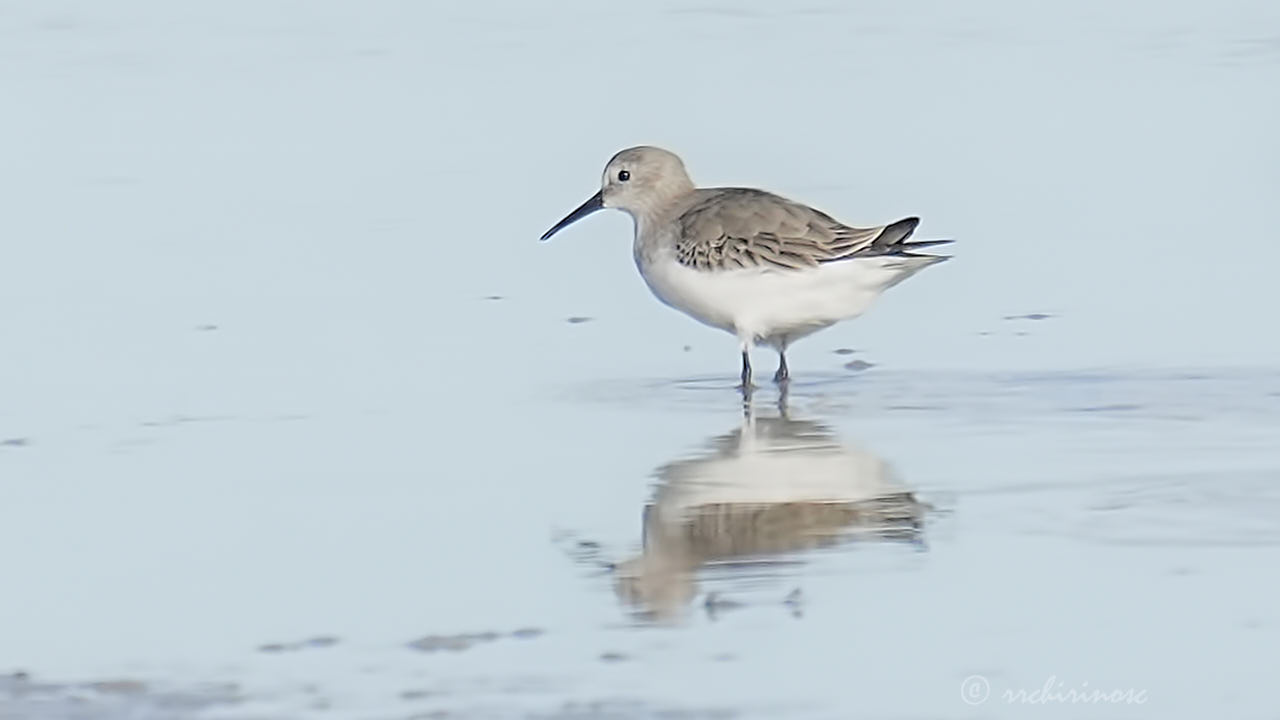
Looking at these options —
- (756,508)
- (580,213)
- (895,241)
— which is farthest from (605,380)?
(756,508)

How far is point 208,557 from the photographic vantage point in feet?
19.4

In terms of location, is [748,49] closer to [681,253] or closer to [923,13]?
[923,13]

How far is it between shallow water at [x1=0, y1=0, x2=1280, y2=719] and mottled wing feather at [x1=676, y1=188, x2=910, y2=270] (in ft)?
1.19

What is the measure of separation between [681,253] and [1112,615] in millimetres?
3301

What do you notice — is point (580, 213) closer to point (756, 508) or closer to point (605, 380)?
point (605, 380)

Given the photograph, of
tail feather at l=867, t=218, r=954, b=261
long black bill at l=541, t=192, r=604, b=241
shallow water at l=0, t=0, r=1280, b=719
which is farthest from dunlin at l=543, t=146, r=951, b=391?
long black bill at l=541, t=192, r=604, b=241

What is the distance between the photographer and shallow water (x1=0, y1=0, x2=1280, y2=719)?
5.09 m

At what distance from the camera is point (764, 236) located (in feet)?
27.0

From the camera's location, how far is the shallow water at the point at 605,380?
5.09 metres

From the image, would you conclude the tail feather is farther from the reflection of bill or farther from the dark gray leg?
the reflection of bill

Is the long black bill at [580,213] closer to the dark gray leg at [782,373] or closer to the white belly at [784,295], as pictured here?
the white belly at [784,295]

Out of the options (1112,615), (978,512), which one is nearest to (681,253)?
(978,512)

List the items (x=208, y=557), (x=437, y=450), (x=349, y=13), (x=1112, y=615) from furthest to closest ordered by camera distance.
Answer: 1. (x=349, y=13)
2. (x=437, y=450)
3. (x=208, y=557)
4. (x=1112, y=615)

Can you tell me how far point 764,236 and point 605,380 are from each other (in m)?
0.72
